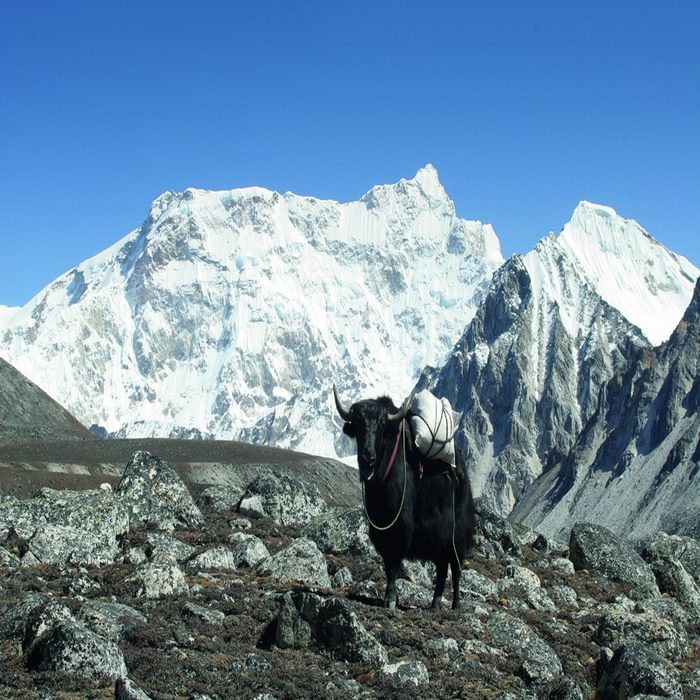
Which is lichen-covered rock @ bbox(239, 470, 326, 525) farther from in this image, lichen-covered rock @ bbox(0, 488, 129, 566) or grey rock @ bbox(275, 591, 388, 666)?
grey rock @ bbox(275, 591, 388, 666)

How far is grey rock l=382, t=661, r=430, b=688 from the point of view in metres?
13.5

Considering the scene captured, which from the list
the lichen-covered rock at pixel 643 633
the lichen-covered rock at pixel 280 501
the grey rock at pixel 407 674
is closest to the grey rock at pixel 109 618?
the grey rock at pixel 407 674

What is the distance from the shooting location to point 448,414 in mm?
18875

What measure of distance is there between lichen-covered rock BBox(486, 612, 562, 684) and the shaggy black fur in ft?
4.58

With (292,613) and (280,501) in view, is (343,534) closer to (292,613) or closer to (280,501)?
(280,501)

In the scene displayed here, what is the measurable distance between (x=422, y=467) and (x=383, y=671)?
5.24 m

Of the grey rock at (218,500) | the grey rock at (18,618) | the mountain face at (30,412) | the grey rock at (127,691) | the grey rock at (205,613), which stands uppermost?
the mountain face at (30,412)

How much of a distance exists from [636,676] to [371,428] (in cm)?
568

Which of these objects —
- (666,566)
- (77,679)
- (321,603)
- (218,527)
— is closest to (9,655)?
(77,679)

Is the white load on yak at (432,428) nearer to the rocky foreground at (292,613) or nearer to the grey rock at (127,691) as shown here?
the rocky foreground at (292,613)

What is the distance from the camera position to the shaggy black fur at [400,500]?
1734 cm

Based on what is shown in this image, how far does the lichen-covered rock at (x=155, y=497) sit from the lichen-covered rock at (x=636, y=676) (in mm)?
13468

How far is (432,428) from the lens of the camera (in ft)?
60.2

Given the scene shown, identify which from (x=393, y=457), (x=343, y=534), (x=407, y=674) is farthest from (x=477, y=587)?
(x=407, y=674)
